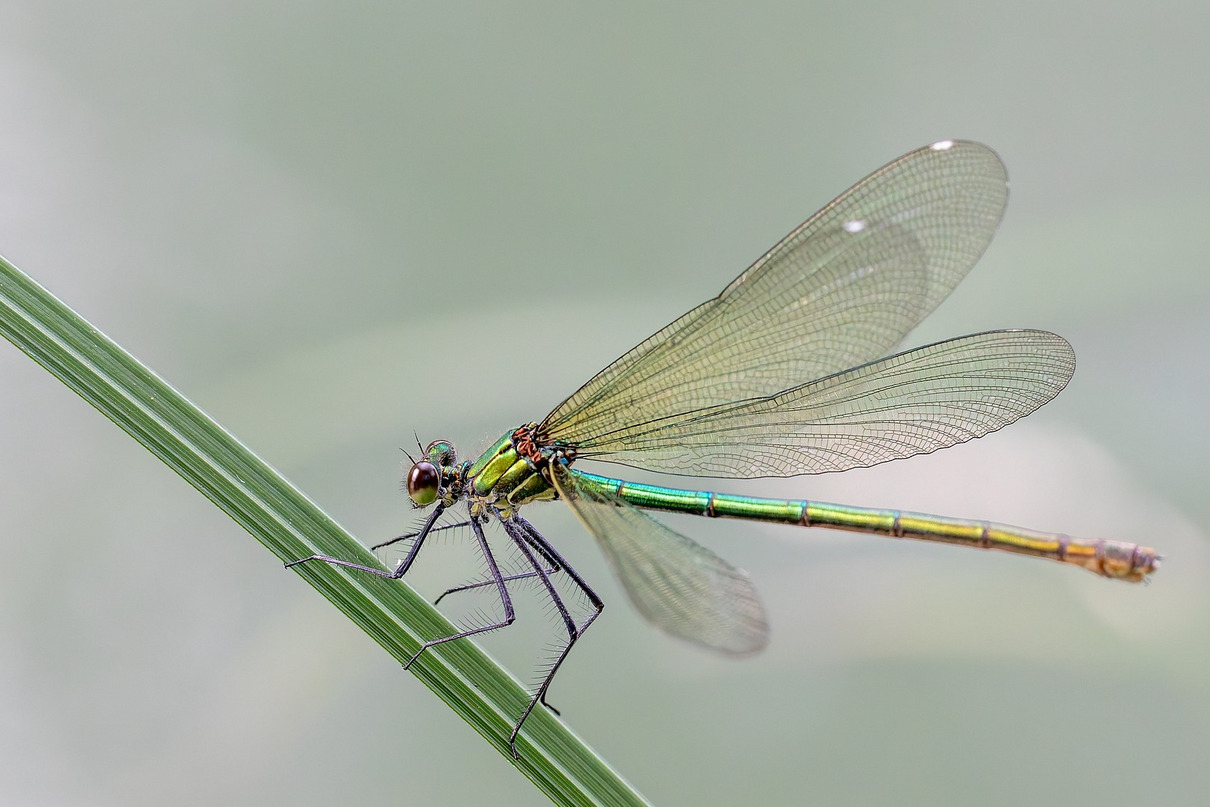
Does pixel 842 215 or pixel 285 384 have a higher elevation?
pixel 842 215

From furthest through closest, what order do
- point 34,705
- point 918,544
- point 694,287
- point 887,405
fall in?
1. point 694,287
2. point 918,544
3. point 34,705
4. point 887,405

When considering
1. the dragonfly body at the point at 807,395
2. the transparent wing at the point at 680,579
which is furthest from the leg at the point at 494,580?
the transparent wing at the point at 680,579

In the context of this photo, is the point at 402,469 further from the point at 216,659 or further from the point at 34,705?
the point at 34,705

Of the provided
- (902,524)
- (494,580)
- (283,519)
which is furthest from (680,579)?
(283,519)

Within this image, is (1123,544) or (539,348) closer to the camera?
(1123,544)

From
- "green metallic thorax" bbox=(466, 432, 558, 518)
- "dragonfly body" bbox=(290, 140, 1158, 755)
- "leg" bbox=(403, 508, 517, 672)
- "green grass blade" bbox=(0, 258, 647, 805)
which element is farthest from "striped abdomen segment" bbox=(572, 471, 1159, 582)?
"green grass blade" bbox=(0, 258, 647, 805)

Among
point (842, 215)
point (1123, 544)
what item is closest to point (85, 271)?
point (842, 215)

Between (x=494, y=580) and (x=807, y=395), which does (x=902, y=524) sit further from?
(x=494, y=580)
